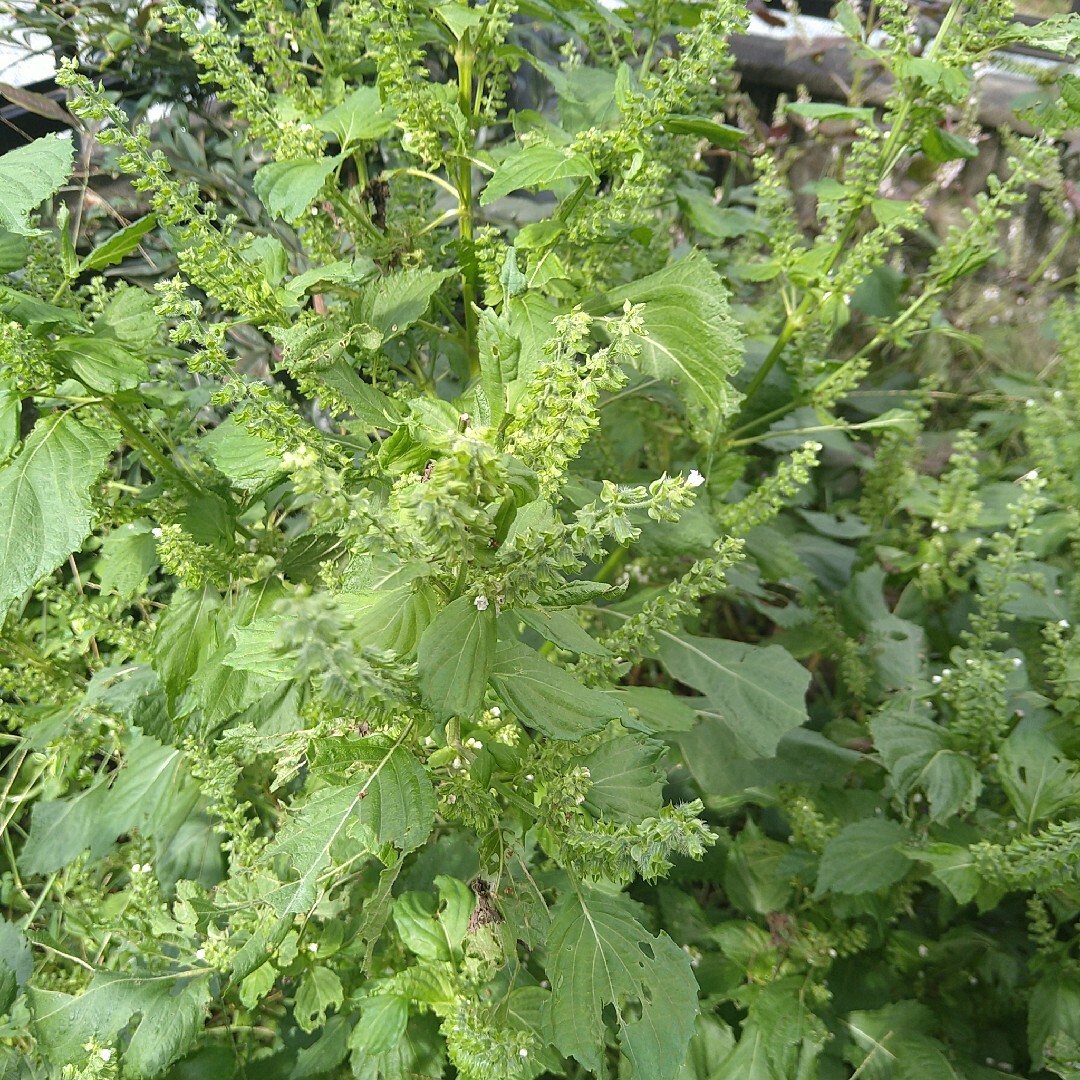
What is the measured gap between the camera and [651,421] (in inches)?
69.1

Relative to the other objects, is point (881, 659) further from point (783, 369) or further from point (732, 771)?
point (783, 369)

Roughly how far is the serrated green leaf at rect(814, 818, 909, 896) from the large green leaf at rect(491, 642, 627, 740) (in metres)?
0.78

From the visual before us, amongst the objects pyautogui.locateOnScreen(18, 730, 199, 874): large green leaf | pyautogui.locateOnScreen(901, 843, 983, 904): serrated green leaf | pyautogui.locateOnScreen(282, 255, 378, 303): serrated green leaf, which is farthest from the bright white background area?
pyautogui.locateOnScreen(901, 843, 983, 904): serrated green leaf

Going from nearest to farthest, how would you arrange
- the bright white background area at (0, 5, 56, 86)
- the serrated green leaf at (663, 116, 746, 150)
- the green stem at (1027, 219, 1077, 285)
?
the serrated green leaf at (663, 116, 746, 150), the bright white background area at (0, 5, 56, 86), the green stem at (1027, 219, 1077, 285)

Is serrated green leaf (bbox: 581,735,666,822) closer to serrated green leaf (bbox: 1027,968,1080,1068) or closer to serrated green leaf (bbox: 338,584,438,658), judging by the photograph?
serrated green leaf (bbox: 338,584,438,658)

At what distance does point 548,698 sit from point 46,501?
606mm

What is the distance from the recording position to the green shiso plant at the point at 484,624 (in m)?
0.79

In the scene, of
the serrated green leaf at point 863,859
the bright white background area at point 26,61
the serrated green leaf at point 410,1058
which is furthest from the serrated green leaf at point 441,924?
the bright white background area at point 26,61

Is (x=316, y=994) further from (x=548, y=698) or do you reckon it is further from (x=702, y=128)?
(x=702, y=128)

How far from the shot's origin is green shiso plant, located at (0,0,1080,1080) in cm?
79

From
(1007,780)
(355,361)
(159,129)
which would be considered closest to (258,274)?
(355,361)

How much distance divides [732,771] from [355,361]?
0.94 metres

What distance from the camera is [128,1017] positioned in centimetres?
118

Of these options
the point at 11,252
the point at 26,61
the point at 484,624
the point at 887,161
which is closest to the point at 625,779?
the point at 484,624
